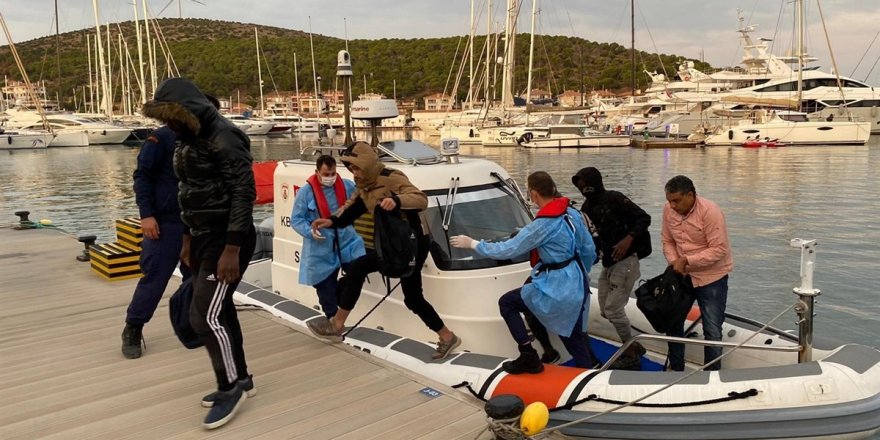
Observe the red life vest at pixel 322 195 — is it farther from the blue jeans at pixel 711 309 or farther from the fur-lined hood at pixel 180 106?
the blue jeans at pixel 711 309

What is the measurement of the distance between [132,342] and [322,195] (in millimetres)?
1854

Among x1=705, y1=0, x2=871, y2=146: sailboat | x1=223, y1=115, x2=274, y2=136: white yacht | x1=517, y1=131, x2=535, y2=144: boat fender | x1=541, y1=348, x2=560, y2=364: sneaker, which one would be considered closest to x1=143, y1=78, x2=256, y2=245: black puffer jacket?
x1=541, y1=348, x2=560, y2=364: sneaker

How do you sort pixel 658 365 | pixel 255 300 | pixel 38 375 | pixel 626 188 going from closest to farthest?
pixel 38 375
pixel 658 365
pixel 255 300
pixel 626 188

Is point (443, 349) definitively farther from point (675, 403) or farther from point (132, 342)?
point (132, 342)

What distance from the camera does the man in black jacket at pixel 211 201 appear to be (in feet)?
11.4

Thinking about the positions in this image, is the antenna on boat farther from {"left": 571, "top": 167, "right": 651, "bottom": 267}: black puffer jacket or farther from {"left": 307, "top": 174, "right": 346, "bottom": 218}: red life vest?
{"left": 307, "top": 174, "right": 346, "bottom": 218}: red life vest

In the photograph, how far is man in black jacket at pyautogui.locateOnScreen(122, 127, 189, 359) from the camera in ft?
15.9

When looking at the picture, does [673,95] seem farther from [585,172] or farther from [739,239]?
[585,172]

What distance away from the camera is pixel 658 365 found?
550cm

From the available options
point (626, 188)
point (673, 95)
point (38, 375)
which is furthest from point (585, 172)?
point (673, 95)

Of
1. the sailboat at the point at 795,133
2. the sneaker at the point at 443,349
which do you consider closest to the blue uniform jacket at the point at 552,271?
the sneaker at the point at 443,349

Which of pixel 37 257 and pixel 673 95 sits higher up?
pixel 673 95

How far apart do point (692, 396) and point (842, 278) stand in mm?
9176

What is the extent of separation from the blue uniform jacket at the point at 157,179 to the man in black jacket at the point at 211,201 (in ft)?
4.48
